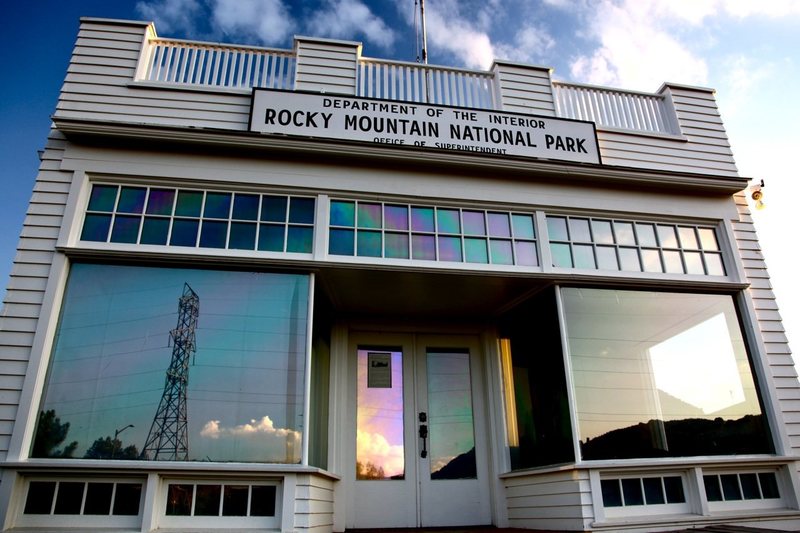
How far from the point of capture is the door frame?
462cm

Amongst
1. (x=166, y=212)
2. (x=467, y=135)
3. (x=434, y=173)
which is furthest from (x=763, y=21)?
(x=166, y=212)

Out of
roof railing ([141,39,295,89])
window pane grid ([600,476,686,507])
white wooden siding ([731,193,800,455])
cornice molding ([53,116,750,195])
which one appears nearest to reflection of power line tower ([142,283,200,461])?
cornice molding ([53,116,750,195])

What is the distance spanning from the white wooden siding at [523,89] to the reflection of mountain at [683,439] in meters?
3.31

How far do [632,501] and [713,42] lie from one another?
5.28 meters

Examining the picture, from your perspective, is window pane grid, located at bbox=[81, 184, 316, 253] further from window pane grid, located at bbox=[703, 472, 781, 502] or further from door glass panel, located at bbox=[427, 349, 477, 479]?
window pane grid, located at bbox=[703, 472, 781, 502]

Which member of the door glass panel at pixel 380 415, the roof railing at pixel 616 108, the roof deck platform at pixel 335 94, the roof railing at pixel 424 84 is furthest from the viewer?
the roof railing at pixel 616 108

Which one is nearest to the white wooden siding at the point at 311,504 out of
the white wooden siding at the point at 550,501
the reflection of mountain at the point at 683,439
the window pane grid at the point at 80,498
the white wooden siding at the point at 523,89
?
the window pane grid at the point at 80,498

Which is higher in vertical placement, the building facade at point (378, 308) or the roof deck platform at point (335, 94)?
the roof deck platform at point (335, 94)

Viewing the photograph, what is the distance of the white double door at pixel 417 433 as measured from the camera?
4.68 metres

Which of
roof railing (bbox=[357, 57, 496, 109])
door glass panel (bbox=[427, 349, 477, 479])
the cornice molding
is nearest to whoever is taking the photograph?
the cornice molding

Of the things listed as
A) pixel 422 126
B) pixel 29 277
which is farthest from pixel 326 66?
pixel 29 277

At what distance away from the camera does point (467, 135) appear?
15.9 ft

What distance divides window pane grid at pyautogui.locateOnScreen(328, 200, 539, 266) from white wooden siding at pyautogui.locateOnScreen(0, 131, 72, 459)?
2.28 meters

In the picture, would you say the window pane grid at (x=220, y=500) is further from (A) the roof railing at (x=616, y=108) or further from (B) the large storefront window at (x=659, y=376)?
(A) the roof railing at (x=616, y=108)
